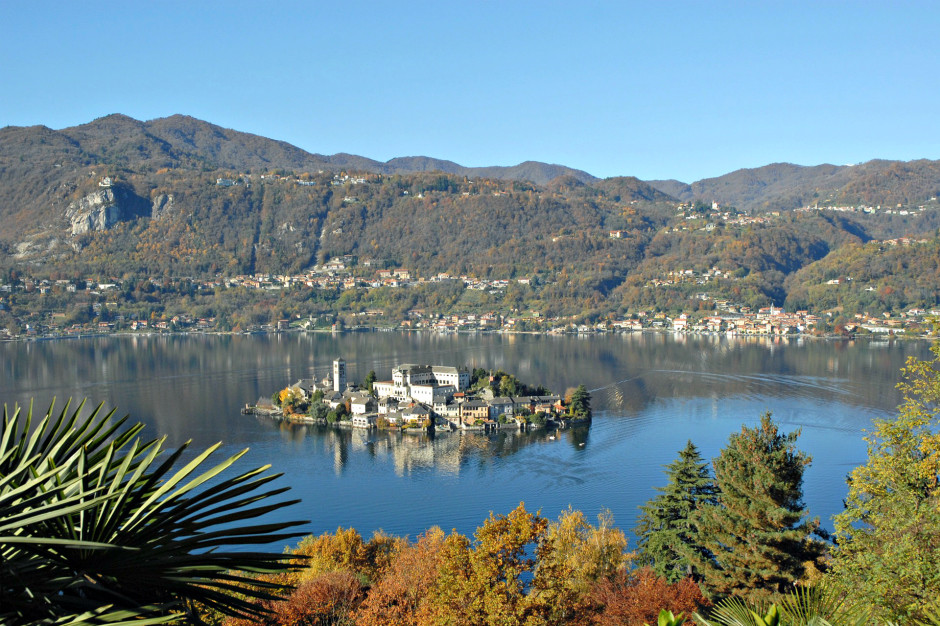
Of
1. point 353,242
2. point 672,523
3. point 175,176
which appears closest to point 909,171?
point 353,242

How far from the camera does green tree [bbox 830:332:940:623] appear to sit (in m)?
2.66

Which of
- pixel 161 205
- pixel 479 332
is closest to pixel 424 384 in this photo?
pixel 479 332

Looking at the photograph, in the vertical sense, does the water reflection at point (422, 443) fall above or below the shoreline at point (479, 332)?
below

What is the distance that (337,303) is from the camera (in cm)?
4528

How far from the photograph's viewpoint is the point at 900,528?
294 cm

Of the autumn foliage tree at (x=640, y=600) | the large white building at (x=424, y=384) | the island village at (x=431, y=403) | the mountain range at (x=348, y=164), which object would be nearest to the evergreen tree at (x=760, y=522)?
the autumn foliage tree at (x=640, y=600)

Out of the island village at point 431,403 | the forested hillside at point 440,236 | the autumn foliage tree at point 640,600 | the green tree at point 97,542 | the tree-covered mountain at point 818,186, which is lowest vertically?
the island village at point 431,403

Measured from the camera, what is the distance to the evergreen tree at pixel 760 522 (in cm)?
479

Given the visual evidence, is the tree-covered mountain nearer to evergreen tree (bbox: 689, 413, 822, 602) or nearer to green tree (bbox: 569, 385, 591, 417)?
green tree (bbox: 569, 385, 591, 417)

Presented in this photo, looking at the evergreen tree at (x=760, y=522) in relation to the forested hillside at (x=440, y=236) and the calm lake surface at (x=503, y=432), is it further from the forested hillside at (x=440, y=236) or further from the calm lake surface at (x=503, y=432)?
the forested hillside at (x=440, y=236)

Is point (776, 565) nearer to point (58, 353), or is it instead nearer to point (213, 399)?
point (213, 399)

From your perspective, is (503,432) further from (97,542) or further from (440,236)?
(440,236)

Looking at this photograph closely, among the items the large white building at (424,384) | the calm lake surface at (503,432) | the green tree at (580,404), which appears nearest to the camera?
the calm lake surface at (503,432)

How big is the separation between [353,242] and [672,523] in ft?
179
